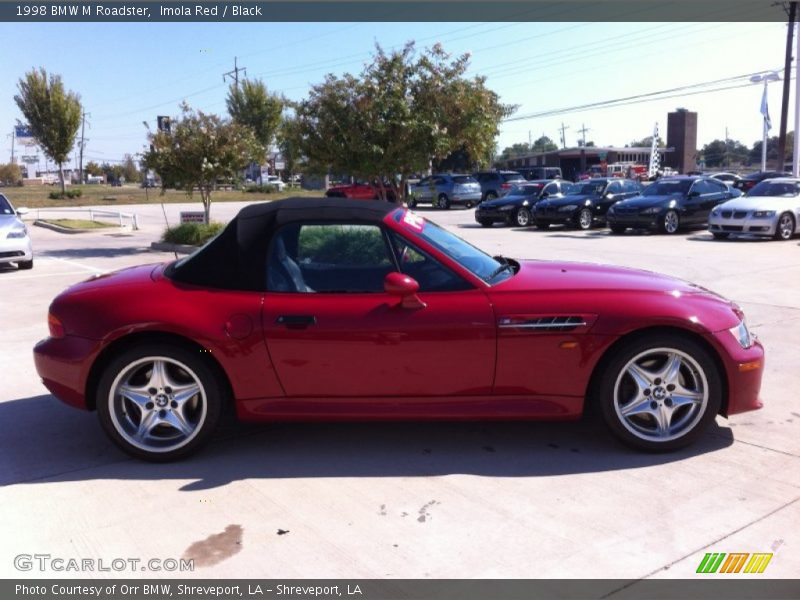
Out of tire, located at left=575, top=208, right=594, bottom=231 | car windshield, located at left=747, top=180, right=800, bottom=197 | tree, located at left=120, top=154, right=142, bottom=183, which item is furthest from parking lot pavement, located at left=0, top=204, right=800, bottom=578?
tree, located at left=120, top=154, right=142, bottom=183

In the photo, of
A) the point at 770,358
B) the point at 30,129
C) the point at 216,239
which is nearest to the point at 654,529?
the point at 216,239

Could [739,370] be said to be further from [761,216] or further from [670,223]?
[670,223]

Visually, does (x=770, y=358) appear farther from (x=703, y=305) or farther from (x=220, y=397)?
(x=220, y=397)

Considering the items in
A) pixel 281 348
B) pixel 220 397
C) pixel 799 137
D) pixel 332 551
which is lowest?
pixel 332 551

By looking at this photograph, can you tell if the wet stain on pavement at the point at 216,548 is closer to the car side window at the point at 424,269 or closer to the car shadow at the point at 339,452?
the car shadow at the point at 339,452

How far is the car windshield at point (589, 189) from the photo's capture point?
75.0ft

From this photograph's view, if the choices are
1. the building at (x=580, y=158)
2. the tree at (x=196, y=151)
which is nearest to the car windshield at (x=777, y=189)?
the tree at (x=196, y=151)

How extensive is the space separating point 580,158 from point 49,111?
64.8 metres

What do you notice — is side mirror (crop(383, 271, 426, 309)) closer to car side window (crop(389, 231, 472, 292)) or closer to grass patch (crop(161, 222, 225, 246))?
car side window (crop(389, 231, 472, 292))

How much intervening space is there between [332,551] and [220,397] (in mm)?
1367

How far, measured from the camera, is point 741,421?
4.85m

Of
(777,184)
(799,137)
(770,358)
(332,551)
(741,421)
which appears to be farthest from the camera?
(799,137)

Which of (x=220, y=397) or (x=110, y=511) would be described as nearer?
(x=110, y=511)

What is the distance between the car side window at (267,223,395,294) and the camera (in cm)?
429
